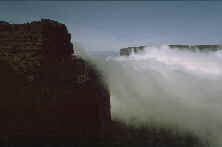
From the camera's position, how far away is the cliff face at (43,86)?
15.2m

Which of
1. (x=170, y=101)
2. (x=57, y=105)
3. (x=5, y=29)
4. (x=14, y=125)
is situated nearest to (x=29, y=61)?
(x=5, y=29)

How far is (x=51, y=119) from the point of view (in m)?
17.1

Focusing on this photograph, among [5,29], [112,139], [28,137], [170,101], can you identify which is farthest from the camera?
[170,101]

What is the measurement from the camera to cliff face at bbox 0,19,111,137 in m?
15.2

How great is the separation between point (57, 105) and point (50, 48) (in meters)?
5.22

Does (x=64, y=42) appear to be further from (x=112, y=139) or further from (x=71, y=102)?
(x=112, y=139)

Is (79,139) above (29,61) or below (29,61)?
below

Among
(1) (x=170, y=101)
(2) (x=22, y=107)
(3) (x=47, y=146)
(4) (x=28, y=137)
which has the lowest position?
(1) (x=170, y=101)

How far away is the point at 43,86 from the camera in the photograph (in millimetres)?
16375

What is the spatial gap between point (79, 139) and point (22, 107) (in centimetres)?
636

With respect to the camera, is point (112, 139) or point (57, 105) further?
point (112, 139)

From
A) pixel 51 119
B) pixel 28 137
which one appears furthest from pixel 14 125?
pixel 51 119

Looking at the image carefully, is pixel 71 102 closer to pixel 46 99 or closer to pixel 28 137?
pixel 46 99

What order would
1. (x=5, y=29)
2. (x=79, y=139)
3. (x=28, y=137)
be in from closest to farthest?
(x=5, y=29)
(x=28, y=137)
(x=79, y=139)
